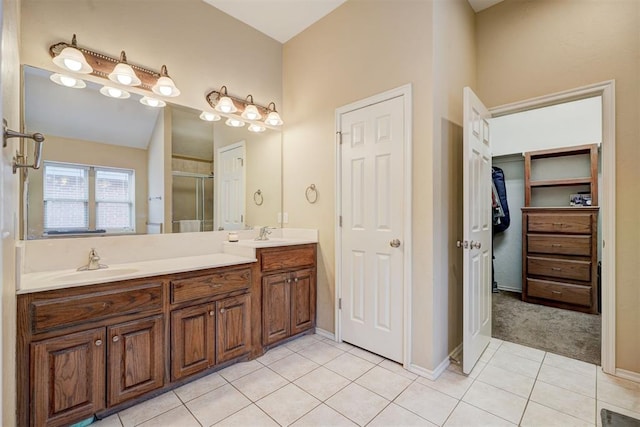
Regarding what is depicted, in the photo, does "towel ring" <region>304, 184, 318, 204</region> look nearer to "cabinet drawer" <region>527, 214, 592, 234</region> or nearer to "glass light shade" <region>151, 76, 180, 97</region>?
"glass light shade" <region>151, 76, 180, 97</region>

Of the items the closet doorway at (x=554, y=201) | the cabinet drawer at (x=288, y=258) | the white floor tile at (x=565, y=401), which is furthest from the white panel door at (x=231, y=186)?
the white floor tile at (x=565, y=401)

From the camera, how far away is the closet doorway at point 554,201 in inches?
85.7

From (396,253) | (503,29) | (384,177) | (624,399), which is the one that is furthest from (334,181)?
(624,399)

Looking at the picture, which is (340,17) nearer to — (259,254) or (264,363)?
(259,254)

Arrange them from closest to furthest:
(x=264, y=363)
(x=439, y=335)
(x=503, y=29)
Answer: (x=439, y=335) → (x=264, y=363) → (x=503, y=29)

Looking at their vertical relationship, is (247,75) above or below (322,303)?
above

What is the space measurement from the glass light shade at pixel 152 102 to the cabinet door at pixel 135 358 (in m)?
1.63

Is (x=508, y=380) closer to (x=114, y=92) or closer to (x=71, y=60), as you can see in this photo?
(x=114, y=92)

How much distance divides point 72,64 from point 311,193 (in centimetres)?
203

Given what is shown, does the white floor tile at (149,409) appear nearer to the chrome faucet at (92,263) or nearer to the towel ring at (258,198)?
the chrome faucet at (92,263)

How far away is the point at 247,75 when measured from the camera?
9.86 feet

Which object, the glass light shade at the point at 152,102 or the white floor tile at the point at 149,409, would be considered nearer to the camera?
the white floor tile at the point at 149,409

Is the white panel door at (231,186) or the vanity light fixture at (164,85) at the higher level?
the vanity light fixture at (164,85)

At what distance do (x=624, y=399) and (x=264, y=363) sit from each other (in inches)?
96.1
